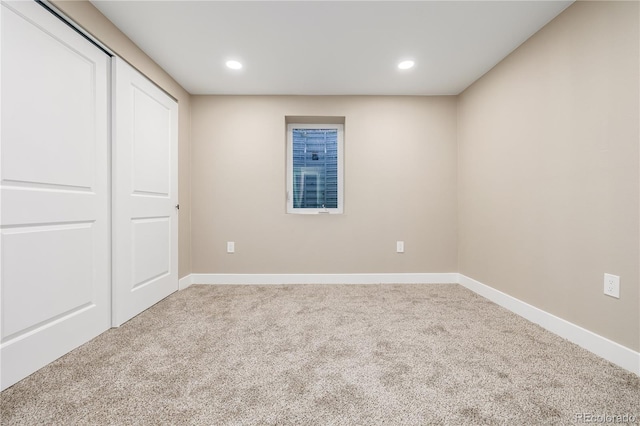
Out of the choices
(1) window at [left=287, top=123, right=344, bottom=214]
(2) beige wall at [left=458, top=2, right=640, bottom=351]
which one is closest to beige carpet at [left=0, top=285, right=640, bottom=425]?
(2) beige wall at [left=458, top=2, right=640, bottom=351]

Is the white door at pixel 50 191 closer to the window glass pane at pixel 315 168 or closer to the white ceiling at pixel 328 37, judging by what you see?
the white ceiling at pixel 328 37

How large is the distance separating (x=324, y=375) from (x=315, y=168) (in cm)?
242

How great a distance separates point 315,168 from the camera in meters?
3.33

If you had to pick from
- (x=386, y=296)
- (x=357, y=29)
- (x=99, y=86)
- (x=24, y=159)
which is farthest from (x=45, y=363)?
(x=357, y=29)

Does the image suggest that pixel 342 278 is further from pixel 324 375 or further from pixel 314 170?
pixel 324 375

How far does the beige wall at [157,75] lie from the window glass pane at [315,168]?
1.24m

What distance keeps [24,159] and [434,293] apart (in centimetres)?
322

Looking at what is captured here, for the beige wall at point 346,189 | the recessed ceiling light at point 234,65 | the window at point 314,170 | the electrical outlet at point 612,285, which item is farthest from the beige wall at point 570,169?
the recessed ceiling light at point 234,65

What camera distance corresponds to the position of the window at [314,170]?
3.33 m

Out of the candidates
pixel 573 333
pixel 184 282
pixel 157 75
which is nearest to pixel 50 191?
Answer: pixel 157 75

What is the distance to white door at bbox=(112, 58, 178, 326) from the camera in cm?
197

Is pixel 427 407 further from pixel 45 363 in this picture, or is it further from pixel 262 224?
pixel 262 224

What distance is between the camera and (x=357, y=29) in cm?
194

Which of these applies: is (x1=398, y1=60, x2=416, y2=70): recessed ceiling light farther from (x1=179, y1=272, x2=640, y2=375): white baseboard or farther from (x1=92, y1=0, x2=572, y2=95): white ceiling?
(x1=179, y1=272, x2=640, y2=375): white baseboard
